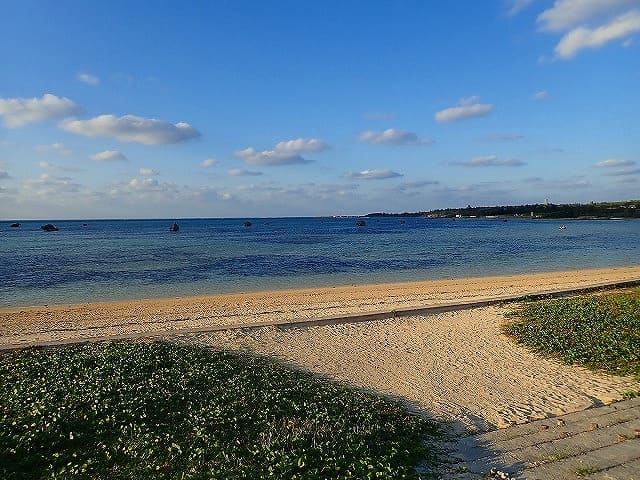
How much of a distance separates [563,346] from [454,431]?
7.10 metres

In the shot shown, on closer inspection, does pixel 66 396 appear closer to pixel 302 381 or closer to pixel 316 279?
pixel 302 381

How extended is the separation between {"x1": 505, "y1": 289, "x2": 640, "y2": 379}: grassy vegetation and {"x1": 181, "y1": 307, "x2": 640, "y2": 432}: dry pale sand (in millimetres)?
670

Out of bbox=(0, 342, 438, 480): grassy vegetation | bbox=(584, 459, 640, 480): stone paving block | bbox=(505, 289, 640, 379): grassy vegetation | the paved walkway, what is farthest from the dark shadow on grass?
bbox=(505, 289, 640, 379): grassy vegetation

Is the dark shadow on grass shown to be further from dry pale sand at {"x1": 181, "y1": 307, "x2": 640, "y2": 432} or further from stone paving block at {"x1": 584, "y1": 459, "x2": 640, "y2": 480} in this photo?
stone paving block at {"x1": 584, "y1": 459, "x2": 640, "y2": 480}

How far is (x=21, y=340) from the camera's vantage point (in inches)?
636

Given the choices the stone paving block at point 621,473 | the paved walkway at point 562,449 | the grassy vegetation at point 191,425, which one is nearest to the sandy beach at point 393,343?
the paved walkway at point 562,449

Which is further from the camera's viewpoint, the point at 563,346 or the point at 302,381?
the point at 563,346

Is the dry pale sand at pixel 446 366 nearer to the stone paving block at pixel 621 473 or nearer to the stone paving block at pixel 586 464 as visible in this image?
the stone paving block at pixel 586 464

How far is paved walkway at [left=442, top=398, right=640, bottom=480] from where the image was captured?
22.6ft

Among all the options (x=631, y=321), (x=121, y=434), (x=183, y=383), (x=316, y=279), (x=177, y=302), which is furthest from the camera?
(x=316, y=279)

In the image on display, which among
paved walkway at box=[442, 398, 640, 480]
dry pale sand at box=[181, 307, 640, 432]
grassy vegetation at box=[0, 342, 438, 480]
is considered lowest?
dry pale sand at box=[181, 307, 640, 432]

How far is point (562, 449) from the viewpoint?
7.57m

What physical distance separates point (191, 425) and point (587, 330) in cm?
1303

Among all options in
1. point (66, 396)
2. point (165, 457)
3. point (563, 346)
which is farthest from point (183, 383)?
point (563, 346)
